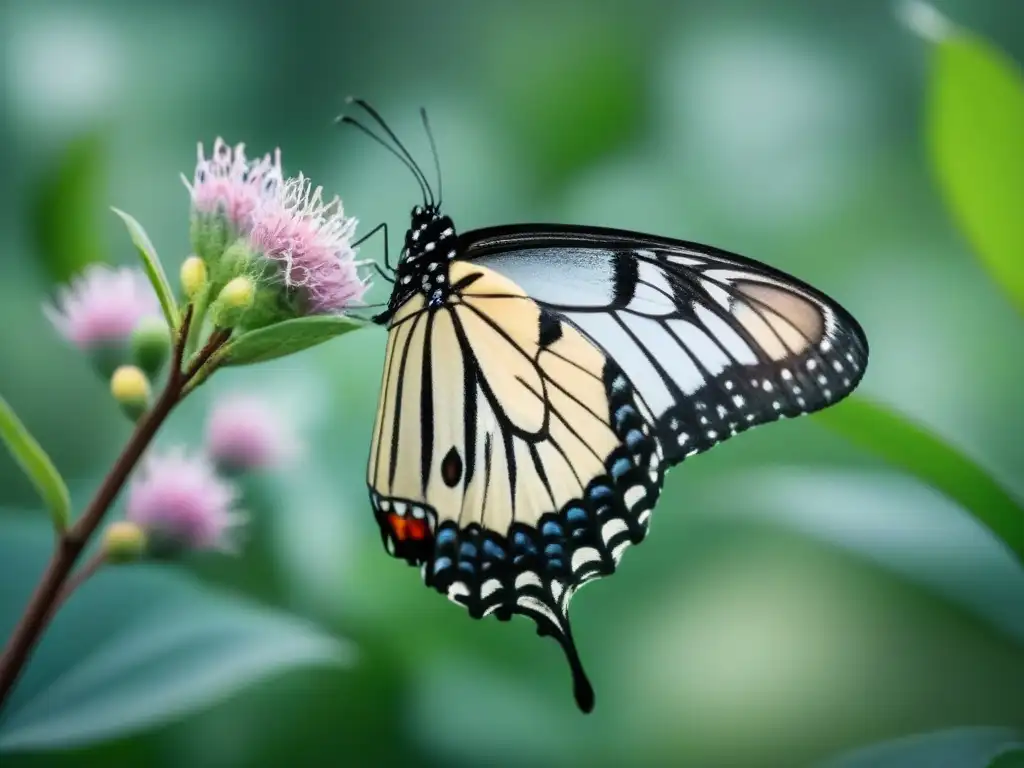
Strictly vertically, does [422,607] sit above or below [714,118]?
below

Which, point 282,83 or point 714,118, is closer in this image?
point 282,83

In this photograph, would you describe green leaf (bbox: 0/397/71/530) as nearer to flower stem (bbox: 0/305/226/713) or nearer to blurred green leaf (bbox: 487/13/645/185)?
flower stem (bbox: 0/305/226/713)

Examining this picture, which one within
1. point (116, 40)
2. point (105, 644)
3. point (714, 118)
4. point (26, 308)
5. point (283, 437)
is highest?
point (116, 40)

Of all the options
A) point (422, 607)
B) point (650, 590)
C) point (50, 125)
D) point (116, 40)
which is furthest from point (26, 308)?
point (650, 590)

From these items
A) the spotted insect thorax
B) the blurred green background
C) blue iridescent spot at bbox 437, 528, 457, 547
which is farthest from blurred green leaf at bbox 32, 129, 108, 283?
blue iridescent spot at bbox 437, 528, 457, 547

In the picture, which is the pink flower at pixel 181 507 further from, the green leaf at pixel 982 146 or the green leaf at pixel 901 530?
the green leaf at pixel 982 146

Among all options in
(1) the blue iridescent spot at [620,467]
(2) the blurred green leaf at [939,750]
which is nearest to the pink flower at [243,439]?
(1) the blue iridescent spot at [620,467]

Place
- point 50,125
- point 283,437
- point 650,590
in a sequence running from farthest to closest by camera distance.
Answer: point 50,125 < point 650,590 < point 283,437

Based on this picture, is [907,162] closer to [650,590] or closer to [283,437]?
[650,590]
